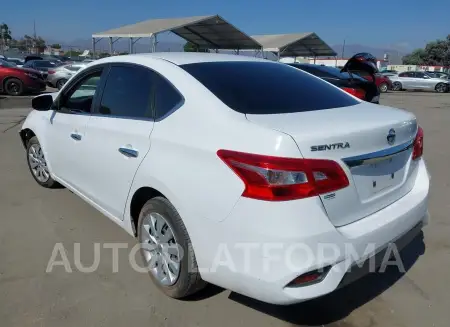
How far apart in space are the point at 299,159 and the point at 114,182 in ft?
5.07

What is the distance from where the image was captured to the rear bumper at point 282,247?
200cm

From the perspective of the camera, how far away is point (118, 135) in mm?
2900

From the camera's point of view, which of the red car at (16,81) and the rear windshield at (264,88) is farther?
the red car at (16,81)

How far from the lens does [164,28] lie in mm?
26125

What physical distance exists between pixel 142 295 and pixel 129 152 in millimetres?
977

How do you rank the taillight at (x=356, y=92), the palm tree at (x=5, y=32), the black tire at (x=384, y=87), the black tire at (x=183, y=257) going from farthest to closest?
the palm tree at (x=5, y=32)
the black tire at (x=384, y=87)
the taillight at (x=356, y=92)
the black tire at (x=183, y=257)

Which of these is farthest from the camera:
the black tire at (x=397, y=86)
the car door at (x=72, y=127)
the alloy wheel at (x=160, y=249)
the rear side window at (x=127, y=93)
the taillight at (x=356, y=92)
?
the black tire at (x=397, y=86)

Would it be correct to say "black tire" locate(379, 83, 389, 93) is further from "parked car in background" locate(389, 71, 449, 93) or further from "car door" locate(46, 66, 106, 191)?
"car door" locate(46, 66, 106, 191)

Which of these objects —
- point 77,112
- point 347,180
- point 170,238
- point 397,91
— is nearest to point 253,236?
point 347,180

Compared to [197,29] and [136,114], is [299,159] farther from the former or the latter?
[197,29]

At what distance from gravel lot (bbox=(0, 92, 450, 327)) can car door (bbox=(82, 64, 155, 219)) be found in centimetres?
50

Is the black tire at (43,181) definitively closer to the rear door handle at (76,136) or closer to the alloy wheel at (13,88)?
the rear door handle at (76,136)

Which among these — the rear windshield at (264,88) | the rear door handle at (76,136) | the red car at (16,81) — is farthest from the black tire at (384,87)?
the rear door handle at (76,136)

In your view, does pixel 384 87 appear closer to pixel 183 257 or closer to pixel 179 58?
pixel 179 58
